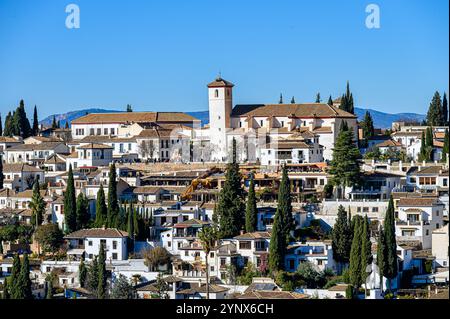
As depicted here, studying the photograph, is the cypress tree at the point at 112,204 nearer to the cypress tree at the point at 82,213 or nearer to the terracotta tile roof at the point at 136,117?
the cypress tree at the point at 82,213

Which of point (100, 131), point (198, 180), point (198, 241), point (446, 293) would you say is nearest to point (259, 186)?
point (198, 180)

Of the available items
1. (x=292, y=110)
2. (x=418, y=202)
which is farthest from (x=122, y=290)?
(x=292, y=110)

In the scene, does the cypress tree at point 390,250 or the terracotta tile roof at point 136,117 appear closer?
the cypress tree at point 390,250

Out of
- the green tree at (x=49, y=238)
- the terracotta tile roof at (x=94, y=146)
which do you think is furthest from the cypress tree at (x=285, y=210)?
the terracotta tile roof at (x=94, y=146)

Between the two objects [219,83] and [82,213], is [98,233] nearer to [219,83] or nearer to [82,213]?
[82,213]

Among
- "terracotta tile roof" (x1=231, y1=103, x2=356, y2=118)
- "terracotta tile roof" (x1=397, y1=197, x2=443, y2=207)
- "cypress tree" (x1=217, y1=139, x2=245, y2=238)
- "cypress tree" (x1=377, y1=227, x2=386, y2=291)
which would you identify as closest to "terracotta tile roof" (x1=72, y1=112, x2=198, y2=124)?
"terracotta tile roof" (x1=231, y1=103, x2=356, y2=118)

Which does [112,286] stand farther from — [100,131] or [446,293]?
[100,131]

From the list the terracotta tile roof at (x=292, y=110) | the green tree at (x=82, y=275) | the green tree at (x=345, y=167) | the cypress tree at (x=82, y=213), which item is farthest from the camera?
the terracotta tile roof at (x=292, y=110)
